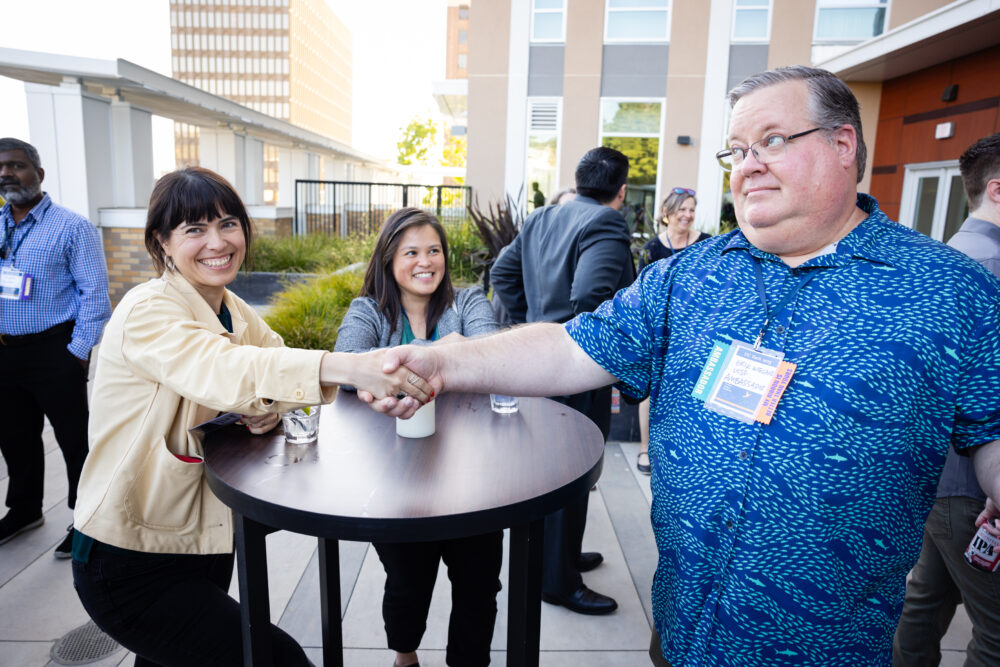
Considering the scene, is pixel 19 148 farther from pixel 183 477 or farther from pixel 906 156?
pixel 906 156

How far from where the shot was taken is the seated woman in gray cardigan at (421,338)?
205 cm

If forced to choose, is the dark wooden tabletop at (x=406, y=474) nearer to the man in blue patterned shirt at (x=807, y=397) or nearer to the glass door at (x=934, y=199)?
the man in blue patterned shirt at (x=807, y=397)

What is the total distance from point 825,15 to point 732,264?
1371 centimetres

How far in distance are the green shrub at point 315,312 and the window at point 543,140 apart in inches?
297

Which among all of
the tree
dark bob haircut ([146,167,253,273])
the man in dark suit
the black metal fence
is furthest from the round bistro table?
the tree

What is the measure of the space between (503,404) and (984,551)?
54.8 inches

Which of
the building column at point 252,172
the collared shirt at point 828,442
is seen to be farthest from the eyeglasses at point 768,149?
the building column at point 252,172

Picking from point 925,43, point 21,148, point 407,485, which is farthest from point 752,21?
point 407,485

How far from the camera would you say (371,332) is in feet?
7.83

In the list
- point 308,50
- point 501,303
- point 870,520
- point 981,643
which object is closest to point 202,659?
point 870,520

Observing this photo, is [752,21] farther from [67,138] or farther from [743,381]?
[743,381]

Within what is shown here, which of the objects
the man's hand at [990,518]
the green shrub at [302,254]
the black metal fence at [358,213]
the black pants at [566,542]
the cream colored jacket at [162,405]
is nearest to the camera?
the cream colored jacket at [162,405]

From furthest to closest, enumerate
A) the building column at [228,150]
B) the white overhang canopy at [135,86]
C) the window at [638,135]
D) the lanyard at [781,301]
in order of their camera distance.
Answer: the building column at [228,150] < the window at [638,135] < the white overhang canopy at [135,86] < the lanyard at [781,301]

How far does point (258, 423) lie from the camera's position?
1.70 m
